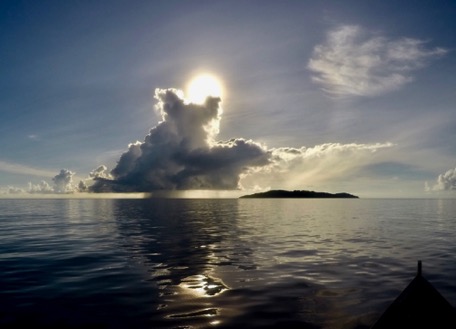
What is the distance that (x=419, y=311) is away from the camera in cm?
Result: 909

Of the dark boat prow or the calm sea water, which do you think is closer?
the dark boat prow

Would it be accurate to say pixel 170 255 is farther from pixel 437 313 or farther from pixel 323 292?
pixel 437 313

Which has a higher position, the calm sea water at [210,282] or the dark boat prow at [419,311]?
the dark boat prow at [419,311]

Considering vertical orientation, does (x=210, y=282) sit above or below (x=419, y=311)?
below

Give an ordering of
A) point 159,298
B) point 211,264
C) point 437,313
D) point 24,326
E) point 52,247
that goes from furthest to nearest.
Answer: point 52,247 < point 211,264 < point 159,298 < point 24,326 < point 437,313

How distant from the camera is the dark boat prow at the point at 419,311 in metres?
8.92

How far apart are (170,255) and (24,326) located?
1873cm

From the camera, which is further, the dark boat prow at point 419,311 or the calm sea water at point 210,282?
the calm sea water at point 210,282

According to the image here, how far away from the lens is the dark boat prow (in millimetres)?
8922

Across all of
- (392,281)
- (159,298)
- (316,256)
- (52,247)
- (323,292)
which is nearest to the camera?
(159,298)

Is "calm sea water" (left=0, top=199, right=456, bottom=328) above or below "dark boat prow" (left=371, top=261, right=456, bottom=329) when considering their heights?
below

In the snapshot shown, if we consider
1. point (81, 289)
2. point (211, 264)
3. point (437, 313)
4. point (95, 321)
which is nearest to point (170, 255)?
point (211, 264)

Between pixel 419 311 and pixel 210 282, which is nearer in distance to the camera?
pixel 419 311

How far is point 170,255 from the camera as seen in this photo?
3381 cm
